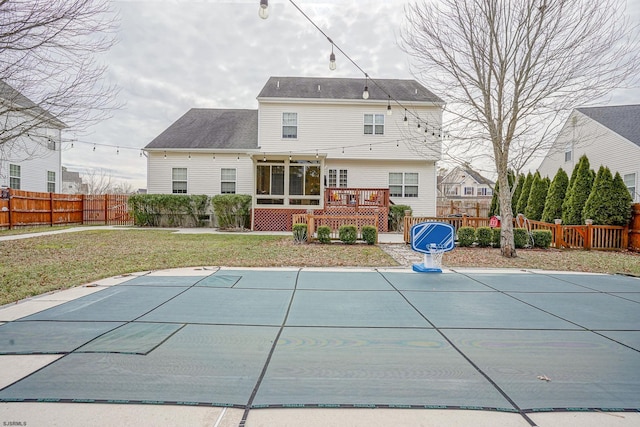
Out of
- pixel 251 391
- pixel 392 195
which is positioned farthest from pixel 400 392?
pixel 392 195

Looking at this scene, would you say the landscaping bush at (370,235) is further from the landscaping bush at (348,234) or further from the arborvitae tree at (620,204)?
the arborvitae tree at (620,204)

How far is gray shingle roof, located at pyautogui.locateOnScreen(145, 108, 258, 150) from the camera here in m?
17.5

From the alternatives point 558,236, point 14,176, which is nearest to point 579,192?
point 558,236

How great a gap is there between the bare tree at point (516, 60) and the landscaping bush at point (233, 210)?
969 centimetres

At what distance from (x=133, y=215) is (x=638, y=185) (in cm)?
2316

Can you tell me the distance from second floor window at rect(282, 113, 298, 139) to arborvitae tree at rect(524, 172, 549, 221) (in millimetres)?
11939

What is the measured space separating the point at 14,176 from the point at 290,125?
1373cm

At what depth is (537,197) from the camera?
1605 centimetres

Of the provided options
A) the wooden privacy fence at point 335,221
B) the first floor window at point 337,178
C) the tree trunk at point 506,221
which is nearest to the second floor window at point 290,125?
the first floor window at point 337,178

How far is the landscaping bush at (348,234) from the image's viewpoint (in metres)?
10.9

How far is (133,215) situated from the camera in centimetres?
1703

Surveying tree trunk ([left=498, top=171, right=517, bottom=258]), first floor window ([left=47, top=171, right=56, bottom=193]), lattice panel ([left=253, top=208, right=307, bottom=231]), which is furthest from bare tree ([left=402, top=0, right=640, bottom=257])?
first floor window ([left=47, top=171, right=56, bottom=193])

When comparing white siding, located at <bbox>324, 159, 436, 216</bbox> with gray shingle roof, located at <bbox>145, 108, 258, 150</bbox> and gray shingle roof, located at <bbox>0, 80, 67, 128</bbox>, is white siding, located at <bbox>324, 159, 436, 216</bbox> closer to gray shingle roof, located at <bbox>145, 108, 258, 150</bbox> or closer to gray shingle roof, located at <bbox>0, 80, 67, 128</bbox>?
gray shingle roof, located at <bbox>145, 108, 258, 150</bbox>

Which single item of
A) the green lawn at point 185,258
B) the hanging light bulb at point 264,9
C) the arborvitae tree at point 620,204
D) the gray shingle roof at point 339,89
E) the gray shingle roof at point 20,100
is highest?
the gray shingle roof at point 339,89
